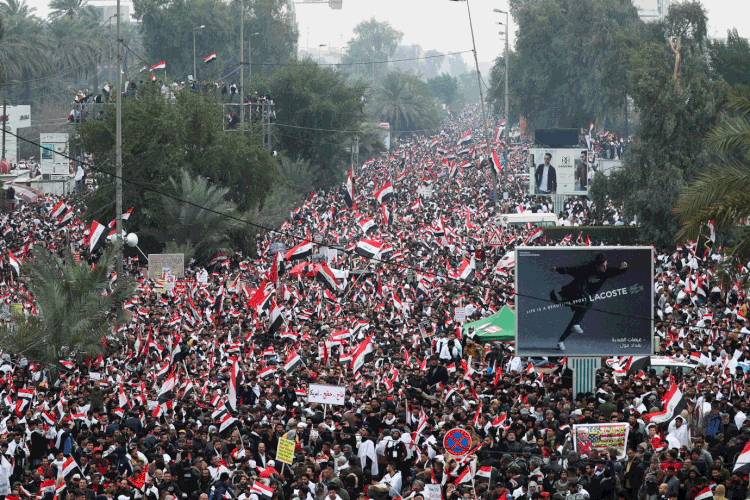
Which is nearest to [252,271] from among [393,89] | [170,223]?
[170,223]

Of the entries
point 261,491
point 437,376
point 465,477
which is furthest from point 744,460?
point 437,376

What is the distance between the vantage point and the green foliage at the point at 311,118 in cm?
6694

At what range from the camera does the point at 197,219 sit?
4016 centimetres

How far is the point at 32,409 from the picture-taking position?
1750 cm

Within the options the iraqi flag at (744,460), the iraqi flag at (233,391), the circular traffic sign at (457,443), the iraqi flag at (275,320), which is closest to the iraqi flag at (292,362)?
the iraqi flag at (233,391)

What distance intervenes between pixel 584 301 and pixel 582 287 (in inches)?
9.8

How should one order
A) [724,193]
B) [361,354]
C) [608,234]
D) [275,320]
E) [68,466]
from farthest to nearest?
[608,234] → [275,320] → [361,354] → [68,466] → [724,193]

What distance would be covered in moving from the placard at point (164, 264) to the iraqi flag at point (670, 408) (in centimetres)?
1984

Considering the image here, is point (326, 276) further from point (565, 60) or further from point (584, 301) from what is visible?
point (565, 60)

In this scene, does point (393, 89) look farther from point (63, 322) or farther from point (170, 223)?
point (63, 322)

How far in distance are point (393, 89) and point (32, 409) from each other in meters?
102

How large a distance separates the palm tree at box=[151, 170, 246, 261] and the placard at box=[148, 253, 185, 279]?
6292 millimetres

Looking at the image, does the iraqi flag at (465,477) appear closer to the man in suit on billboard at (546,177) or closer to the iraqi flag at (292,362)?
the iraqi flag at (292,362)

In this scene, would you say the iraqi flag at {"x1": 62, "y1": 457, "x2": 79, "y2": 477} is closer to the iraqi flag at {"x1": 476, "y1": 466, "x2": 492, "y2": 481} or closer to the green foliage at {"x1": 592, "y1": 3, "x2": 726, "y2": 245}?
the iraqi flag at {"x1": 476, "y1": 466, "x2": 492, "y2": 481}
